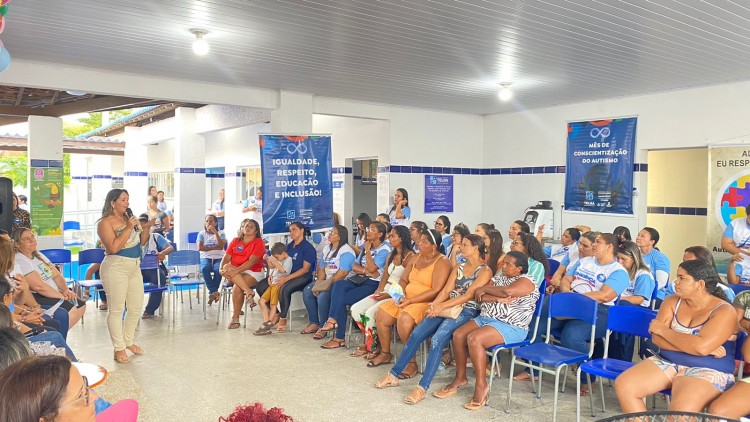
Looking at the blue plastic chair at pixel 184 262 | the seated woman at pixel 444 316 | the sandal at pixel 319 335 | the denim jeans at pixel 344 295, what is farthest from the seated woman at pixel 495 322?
the blue plastic chair at pixel 184 262

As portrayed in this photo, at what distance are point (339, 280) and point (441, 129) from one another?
4377mm

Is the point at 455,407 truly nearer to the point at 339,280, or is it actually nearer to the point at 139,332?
the point at 339,280

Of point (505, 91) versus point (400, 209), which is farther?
point (400, 209)

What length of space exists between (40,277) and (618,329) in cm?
444

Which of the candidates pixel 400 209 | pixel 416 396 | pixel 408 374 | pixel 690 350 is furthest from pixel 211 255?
pixel 690 350

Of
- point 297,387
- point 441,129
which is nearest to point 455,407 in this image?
point 297,387

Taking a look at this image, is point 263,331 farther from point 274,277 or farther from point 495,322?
point 495,322

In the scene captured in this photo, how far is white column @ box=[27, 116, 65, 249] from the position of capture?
7.59m

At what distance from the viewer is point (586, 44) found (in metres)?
5.14

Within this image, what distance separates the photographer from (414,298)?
15.9 feet

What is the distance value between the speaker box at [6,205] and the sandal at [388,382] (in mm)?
3543

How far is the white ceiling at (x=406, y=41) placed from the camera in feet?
13.8

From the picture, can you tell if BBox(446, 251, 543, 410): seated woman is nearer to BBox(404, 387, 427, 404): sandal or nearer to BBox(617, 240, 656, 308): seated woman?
BBox(404, 387, 427, 404): sandal

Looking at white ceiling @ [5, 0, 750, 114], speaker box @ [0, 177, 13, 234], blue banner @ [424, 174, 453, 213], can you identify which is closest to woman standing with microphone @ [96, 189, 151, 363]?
speaker box @ [0, 177, 13, 234]
